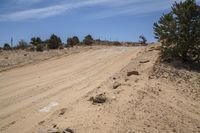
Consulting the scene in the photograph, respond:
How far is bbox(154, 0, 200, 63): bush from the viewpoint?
13539 mm

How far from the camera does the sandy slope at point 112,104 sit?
768 cm

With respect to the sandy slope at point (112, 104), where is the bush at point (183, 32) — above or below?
above

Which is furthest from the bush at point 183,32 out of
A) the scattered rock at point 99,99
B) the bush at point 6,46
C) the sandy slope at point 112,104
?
the bush at point 6,46

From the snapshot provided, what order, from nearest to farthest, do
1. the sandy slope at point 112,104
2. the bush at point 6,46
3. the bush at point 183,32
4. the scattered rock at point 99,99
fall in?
the sandy slope at point 112,104 < the scattered rock at point 99,99 < the bush at point 183,32 < the bush at point 6,46

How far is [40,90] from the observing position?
12.8 meters

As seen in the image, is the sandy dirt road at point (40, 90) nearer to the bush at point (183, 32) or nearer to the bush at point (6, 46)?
the bush at point (183, 32)

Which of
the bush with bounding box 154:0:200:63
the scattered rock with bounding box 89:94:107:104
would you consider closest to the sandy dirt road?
the scattered rock with bounding box 89:94:107:104

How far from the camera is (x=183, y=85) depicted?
10.6 m

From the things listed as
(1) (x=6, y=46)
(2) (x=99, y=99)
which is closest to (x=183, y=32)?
(2) (x=99, y=99)

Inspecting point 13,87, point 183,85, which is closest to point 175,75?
point 183,85

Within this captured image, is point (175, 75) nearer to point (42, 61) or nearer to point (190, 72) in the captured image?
point (190, 72)

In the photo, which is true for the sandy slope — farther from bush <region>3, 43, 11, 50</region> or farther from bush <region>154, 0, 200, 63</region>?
bush <region>3, 43, 11, 50</region>

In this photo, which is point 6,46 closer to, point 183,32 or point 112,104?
point 183,32

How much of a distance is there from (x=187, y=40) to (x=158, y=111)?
19.9 feet
